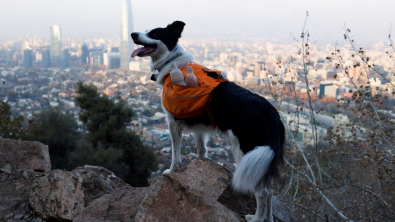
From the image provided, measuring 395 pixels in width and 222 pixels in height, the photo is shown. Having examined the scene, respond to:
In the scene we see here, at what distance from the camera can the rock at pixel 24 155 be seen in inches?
187

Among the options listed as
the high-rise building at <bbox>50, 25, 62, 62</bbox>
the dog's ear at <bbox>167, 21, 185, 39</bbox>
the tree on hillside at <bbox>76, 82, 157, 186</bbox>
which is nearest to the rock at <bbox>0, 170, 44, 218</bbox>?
the dog's ear at <bbox>167, 21, 185, 39</bbox>

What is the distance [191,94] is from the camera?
3150 mm

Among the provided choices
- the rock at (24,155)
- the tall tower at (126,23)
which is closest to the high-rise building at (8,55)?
the tall tower at (126,23)

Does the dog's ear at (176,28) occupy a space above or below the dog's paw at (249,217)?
above

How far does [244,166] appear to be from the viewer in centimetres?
259

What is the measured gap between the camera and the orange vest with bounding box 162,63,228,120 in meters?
3.11

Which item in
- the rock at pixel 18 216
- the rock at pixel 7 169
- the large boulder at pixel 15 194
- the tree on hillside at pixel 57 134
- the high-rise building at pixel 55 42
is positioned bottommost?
the tree on hillside at pixel 57 134

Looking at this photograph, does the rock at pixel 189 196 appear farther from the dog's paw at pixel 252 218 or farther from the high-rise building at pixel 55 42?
the high-rise building at pixel 55 42

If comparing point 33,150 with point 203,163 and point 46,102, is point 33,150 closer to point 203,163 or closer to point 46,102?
point 203,163

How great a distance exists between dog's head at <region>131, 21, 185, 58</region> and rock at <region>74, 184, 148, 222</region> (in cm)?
165

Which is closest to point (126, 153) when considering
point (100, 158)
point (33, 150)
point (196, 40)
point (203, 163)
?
point (100, 158)

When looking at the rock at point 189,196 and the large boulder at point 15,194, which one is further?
the large boulder at point 15,194

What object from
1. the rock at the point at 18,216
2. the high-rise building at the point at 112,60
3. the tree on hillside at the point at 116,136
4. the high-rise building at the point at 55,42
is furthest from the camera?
the high-rise building at the point at 55,42

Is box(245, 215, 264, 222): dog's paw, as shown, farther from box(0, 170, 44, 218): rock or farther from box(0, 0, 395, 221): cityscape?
box(0, 170, 44, 218): rock
